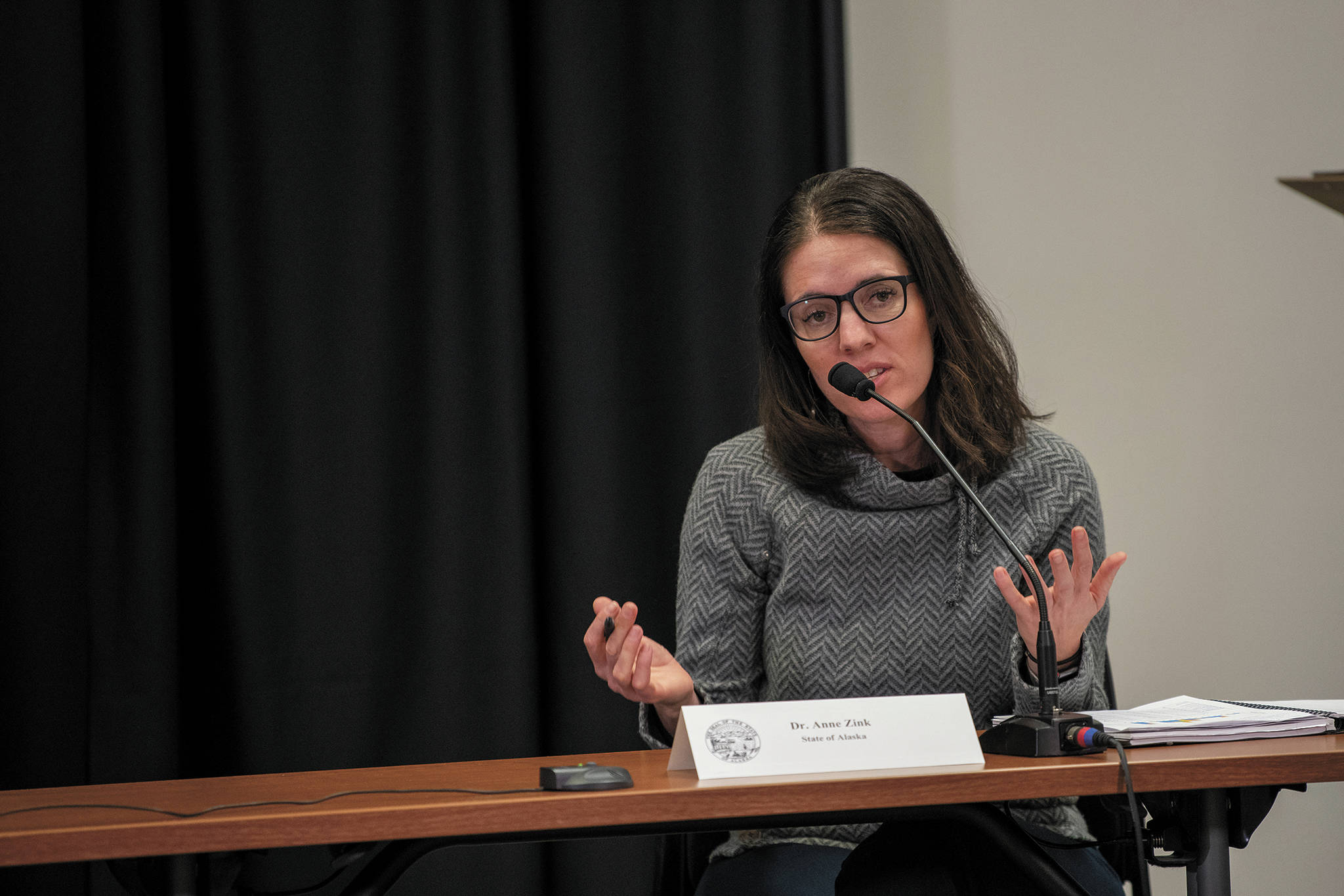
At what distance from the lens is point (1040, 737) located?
983 mm

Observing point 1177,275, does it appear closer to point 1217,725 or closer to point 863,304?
point 863,304

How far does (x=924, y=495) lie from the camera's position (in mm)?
1492

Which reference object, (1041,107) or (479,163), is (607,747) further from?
(1041,107)

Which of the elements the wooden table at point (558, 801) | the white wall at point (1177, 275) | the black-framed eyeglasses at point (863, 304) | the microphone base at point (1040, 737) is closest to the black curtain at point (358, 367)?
the white wall at point (1177, 275)

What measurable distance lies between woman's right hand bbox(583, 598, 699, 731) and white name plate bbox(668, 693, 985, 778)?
16cm

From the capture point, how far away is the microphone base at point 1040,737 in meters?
0.98

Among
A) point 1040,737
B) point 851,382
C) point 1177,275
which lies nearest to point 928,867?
point 1040,737

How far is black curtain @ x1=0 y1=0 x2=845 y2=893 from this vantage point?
1.76 meters

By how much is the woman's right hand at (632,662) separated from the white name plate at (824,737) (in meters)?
0.16

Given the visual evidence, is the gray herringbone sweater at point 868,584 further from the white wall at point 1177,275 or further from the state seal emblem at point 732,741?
the white wall at point 1177,275

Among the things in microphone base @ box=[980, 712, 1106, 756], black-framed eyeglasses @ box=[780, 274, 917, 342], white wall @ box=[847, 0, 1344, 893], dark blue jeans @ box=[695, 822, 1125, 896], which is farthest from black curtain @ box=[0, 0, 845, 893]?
microphone base @ box=[980, 712, 1106, 756]

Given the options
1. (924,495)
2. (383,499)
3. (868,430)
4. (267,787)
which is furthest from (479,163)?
(267,787)

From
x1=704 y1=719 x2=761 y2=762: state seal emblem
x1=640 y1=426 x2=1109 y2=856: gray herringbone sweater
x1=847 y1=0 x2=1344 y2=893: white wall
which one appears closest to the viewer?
x1=704 y1=719 x2=761 y2=762: state seal emblem

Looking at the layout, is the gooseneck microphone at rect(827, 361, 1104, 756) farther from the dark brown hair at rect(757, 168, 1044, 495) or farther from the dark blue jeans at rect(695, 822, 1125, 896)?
the dark brown hair at rect(757, 168, 1044, 495)
